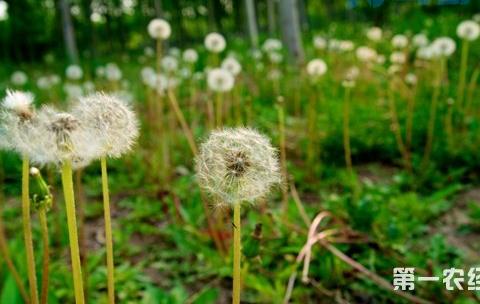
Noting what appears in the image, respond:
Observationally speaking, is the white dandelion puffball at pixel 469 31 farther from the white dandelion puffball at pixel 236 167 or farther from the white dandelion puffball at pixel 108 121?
the white dandelion puffball at pixel 108 121

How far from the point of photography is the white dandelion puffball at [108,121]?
1146mm

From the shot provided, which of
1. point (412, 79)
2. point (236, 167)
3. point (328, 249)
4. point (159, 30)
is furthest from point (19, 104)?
point (412, 79)

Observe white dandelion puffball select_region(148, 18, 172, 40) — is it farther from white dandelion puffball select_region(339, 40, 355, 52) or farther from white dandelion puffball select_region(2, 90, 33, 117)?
white dandelion puffball select_region(339, 40, 355, 52)

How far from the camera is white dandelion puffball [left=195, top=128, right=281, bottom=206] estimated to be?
1.15m

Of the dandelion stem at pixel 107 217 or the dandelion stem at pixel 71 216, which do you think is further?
the dandelion stem at pixel 107 217

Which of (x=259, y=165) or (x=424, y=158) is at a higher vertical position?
(x=259, y=165)

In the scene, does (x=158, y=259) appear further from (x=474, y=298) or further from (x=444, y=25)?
(x=444, y=25)

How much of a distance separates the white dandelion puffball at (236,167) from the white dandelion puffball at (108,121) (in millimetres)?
180

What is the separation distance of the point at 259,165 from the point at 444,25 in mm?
8359

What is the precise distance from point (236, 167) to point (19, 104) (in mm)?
474

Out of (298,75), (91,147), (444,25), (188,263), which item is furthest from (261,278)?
(444,25)

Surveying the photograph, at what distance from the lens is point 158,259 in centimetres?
290

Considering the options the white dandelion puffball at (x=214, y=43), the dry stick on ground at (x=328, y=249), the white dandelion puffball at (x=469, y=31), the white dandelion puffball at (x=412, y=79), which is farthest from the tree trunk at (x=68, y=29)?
the dry stick on ground at (x=328, y=249)

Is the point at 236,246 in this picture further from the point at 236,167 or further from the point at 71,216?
the point at 71,216
